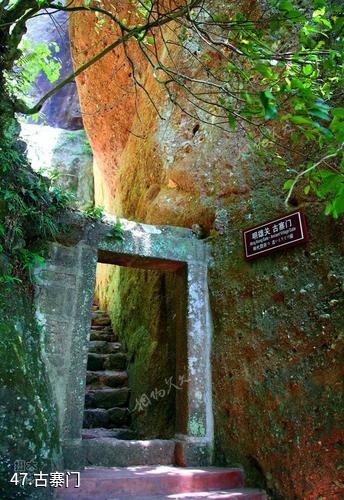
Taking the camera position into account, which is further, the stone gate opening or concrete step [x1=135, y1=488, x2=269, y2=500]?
the stone gate opening

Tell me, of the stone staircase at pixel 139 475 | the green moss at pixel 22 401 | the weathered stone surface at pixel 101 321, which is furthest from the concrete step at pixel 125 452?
the weathered stone surface at pixel 101 321

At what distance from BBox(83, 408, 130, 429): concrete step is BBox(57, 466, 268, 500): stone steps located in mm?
1437

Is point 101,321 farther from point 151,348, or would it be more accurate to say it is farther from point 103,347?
point 151,348

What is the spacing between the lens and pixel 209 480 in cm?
324

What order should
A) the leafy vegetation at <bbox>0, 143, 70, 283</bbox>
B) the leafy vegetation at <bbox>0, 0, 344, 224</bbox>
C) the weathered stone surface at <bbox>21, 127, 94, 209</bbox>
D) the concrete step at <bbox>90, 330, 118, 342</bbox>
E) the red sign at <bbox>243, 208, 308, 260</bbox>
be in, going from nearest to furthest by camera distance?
the leafy vegetation at <bbox>0, 0, 344, 224</bbox>, the leafy vegetation at <bbox>0, 143, 70, 283</bbox>, the red sign at <bbox>243, 208, 308, 260</bbox>, the concrete step at <bbox>90, 330, 118, 342</bbox>, the weathered stone surface at <bbox>21, 127, 94, 209</bbox>

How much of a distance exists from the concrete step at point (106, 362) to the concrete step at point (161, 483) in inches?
94.8

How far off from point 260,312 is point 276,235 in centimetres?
75

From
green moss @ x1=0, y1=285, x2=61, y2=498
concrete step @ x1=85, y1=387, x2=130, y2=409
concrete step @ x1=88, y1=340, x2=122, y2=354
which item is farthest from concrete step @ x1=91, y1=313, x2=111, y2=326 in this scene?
green moss @ x1=0, y1=285, x2=61, y2=498

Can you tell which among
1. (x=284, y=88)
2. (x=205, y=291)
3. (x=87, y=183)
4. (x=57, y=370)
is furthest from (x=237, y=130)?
(x=87, y=183)

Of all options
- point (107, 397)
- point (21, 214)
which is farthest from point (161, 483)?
point (21, 214)

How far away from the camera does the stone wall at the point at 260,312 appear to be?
10.0 ft

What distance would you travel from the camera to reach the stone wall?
3.06m

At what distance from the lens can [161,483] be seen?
3.04 meters

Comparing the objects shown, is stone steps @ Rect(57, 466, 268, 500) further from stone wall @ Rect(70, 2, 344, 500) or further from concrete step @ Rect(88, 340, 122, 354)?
concrete step @ Rect(88, 340, 122, 354)
